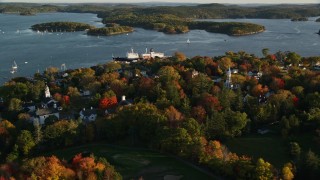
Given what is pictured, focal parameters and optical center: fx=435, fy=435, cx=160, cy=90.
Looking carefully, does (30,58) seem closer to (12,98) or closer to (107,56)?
(107,56)

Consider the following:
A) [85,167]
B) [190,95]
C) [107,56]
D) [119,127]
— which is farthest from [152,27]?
[85,167]

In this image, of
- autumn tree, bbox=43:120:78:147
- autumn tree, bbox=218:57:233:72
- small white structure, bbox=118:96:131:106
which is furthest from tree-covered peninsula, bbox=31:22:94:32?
autumn tree, bbox=43:120:78:147

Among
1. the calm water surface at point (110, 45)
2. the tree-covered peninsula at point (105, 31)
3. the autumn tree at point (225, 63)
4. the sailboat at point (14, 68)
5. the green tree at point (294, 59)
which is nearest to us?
the autumn tree at point (225, 63)

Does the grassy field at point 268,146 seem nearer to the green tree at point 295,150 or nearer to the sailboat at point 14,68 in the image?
the green tree at point 295,150

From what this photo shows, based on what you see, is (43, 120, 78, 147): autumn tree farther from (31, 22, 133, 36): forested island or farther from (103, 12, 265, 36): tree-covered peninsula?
(31, 22, 133, 36): forested island

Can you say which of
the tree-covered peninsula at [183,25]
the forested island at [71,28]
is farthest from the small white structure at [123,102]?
the forested island at [71,28]

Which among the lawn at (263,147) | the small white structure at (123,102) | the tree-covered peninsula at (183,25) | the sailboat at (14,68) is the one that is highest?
the small white structure at (123,102)
